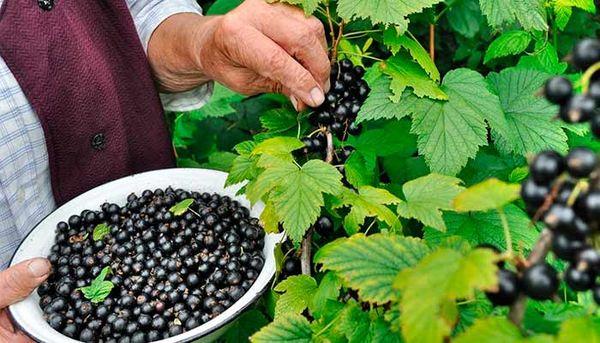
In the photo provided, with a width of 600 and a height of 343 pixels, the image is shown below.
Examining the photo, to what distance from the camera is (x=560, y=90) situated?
45 centimetres

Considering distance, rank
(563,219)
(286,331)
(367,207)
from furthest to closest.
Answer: (367,207) → (286,331) → (563,219)

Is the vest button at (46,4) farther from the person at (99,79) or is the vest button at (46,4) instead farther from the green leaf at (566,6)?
the green leaf at (566,6)

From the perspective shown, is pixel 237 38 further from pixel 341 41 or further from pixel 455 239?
pixel 455 239

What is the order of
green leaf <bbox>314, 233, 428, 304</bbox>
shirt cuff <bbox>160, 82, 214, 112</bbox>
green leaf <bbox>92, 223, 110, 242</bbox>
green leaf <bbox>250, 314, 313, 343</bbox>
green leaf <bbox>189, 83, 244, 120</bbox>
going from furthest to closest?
green leaf <bbox>189, 83, 244, 120</bbox> < shirt cuff <bbox>160, 82, 214, 112</bbox> < green leaf <bbox>92, 223, 110, 242</bbox> < green leaf <bbox>250, 314, 313, 343</bbox> < green leaf <bbox>314, 233, 428, 304</bbox>

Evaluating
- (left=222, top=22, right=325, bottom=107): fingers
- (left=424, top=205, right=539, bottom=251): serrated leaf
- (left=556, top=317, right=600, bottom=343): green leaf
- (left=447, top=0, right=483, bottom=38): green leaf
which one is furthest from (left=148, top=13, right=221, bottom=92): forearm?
(left=556, top=317, right=600, bottom=343): green leaf

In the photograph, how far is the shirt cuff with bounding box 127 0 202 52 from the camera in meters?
1.47

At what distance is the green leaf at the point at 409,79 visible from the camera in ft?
3.05

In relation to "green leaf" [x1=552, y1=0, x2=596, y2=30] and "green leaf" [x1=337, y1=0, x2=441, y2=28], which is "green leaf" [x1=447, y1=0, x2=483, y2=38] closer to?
"green leaf" [x1=552, y1=0, x2=596, y2=30]

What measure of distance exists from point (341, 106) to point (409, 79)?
115 mm

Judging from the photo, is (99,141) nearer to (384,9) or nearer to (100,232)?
(100,232)

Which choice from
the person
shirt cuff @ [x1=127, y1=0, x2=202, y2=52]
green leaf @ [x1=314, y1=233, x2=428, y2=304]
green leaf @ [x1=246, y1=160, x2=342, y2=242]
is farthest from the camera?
shirt cuff @ [x1=127, y1=0, x2=202, y2=52]

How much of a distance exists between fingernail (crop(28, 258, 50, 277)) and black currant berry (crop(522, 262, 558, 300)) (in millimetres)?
802

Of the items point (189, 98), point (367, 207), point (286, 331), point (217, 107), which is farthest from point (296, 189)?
point (217, 107)

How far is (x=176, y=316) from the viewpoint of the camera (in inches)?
37.8
